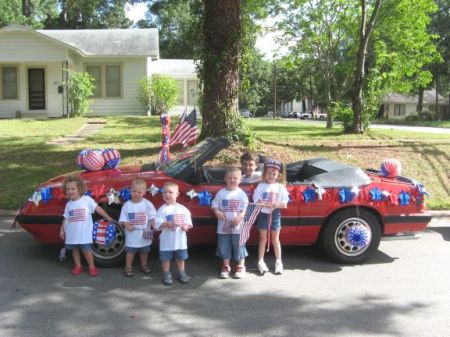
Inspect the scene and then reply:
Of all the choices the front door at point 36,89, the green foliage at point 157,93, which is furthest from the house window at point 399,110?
the front door at point 36,89

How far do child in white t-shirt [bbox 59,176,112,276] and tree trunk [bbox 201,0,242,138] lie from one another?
18.8ft

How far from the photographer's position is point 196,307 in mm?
4336

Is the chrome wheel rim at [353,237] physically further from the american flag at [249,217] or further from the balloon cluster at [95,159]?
the balloon cluster at [95,159]

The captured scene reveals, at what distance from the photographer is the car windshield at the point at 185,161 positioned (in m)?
5.51

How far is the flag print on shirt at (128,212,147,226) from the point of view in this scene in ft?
16.4

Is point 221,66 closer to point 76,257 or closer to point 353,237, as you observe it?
point 353,237

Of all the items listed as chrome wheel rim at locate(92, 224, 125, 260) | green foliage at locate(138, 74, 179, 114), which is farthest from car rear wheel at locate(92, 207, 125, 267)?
green foliage at locate(138, 74, 179, 114)

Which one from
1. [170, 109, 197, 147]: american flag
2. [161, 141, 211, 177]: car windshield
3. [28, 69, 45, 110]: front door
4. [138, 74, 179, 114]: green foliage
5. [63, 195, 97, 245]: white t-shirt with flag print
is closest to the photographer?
[63, 195, 97, 245]: white t-shirt with flag print

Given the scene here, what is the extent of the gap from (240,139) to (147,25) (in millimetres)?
51825

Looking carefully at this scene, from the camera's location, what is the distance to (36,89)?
24.5 meters

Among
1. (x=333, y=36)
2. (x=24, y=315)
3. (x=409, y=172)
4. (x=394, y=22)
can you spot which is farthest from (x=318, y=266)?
(x=333, y=36)

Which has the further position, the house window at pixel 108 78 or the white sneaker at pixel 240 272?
the house window at pixel 108 78

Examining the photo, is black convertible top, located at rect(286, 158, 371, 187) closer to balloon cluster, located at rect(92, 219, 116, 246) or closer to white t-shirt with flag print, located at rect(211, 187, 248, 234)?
white t-shirt with flag print, located at rect(211, 187, 248, 234)

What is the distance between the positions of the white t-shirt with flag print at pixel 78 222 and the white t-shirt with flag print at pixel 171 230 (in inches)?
27.9
